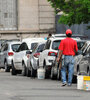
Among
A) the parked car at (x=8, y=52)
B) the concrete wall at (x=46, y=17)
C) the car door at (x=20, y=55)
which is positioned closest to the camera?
the car door at (x=20, y=55)

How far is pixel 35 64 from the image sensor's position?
23562 mm

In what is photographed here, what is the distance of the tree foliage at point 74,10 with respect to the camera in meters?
30.8

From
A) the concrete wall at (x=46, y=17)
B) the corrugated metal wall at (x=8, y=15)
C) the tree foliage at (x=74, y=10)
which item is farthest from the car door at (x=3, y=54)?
the concrete wall at (x=46, y=17)

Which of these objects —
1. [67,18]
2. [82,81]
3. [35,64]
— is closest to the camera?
[82,81]

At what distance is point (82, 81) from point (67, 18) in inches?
610

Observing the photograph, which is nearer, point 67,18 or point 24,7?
point 67,18

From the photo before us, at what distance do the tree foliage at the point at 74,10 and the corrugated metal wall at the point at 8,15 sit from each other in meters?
15.9

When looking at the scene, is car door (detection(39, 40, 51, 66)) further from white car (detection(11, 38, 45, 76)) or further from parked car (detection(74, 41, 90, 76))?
parked car (detection(74, 41, 90, 76))

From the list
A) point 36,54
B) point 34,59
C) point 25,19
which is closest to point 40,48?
point 36,54

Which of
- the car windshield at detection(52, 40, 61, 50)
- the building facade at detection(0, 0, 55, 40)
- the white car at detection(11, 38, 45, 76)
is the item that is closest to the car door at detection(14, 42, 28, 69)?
the white car at detection(11, 38, 45, 76)

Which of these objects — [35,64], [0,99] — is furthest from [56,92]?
[35,64]

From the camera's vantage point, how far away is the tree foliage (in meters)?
30.8

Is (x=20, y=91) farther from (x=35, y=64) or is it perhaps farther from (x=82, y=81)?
(x=35, y=64)

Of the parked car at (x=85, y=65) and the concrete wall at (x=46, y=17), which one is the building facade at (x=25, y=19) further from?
the parked car at (x=85, y=65)
